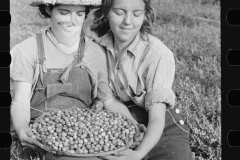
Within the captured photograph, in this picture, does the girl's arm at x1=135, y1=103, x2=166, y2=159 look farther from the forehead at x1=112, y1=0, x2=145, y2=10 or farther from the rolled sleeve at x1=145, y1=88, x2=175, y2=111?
the forehead at x1=112, y1=0, x2=145, y2=10

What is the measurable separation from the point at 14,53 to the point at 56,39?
1.04 feet

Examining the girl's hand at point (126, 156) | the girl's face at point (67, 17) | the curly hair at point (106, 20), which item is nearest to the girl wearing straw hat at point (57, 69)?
the girl's face at point (67, 17)

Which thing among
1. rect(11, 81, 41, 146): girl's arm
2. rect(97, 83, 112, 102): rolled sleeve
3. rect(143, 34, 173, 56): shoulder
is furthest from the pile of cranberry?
rect(143, 34, 173, 56): shoulder

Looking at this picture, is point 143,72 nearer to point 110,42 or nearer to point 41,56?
point 110,42

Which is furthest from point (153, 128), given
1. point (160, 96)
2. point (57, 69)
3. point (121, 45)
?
point (57, 69)

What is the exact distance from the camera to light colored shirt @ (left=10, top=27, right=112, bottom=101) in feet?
9.36

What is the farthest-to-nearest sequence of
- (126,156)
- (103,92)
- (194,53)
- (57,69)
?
(194,53) < (103,92) < (57,69) < (126,156)

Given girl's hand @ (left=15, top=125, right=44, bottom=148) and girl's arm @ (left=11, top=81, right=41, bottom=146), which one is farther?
girl's arm @ (left=11, top=81, right=41, bottom=146)

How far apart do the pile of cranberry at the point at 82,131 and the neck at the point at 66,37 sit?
511 millimetres

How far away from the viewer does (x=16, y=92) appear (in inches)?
113

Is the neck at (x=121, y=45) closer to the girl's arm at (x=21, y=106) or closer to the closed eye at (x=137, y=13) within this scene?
the closed eye at (x=137, y=13)

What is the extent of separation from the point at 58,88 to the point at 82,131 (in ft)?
1.55

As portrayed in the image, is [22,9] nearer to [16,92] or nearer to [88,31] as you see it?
[88,31]

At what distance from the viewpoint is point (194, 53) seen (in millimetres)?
4184
